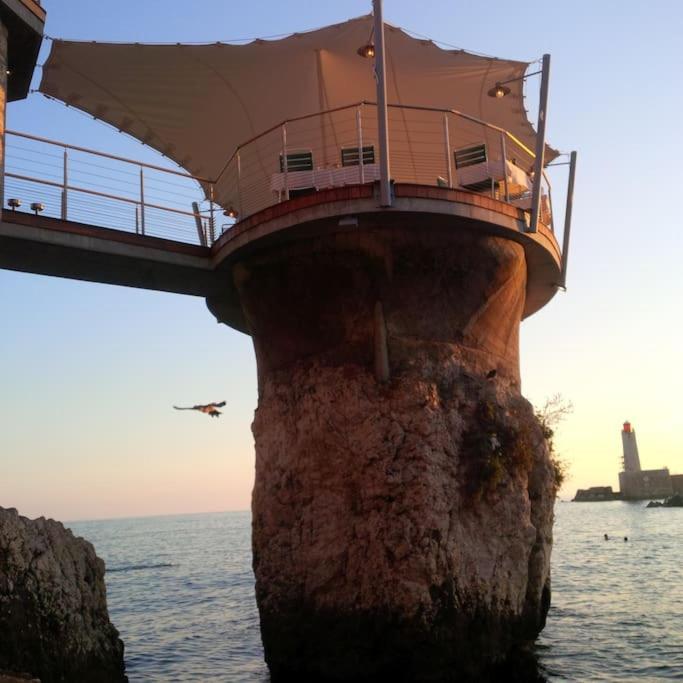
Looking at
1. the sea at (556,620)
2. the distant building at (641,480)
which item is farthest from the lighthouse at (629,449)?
the sea at (556,620)

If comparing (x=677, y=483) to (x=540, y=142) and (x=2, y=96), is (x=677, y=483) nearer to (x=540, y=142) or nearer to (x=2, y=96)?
(x=540, y=142)

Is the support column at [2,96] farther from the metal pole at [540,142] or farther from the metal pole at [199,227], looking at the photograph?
the metal pole at [540,142]

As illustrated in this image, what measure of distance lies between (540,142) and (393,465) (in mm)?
7041

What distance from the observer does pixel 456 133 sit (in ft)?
67.9

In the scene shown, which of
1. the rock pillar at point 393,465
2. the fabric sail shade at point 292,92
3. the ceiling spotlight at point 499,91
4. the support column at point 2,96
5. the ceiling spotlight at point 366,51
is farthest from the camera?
the fabric sail shade at point 292,92

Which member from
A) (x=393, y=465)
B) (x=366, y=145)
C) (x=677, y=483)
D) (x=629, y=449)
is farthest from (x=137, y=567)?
(x=677, y=483)

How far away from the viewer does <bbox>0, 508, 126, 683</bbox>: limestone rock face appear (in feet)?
34.7

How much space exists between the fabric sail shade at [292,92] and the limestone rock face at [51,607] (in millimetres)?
10667

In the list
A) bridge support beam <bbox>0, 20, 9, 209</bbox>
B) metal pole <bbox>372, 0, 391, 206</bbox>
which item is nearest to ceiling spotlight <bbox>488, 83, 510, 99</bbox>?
metal pole <bbox>372, 0, 391, 206</bbox>

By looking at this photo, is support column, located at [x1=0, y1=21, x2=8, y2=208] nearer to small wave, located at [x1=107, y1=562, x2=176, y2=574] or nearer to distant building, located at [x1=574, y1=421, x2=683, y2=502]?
small wave, located at [x1=107, y1=562, x2=176, y2=574]

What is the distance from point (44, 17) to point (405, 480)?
437 inches

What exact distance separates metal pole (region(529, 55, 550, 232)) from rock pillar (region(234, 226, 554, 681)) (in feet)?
2.63

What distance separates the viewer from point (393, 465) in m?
14.1

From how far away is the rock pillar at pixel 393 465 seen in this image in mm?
13750
